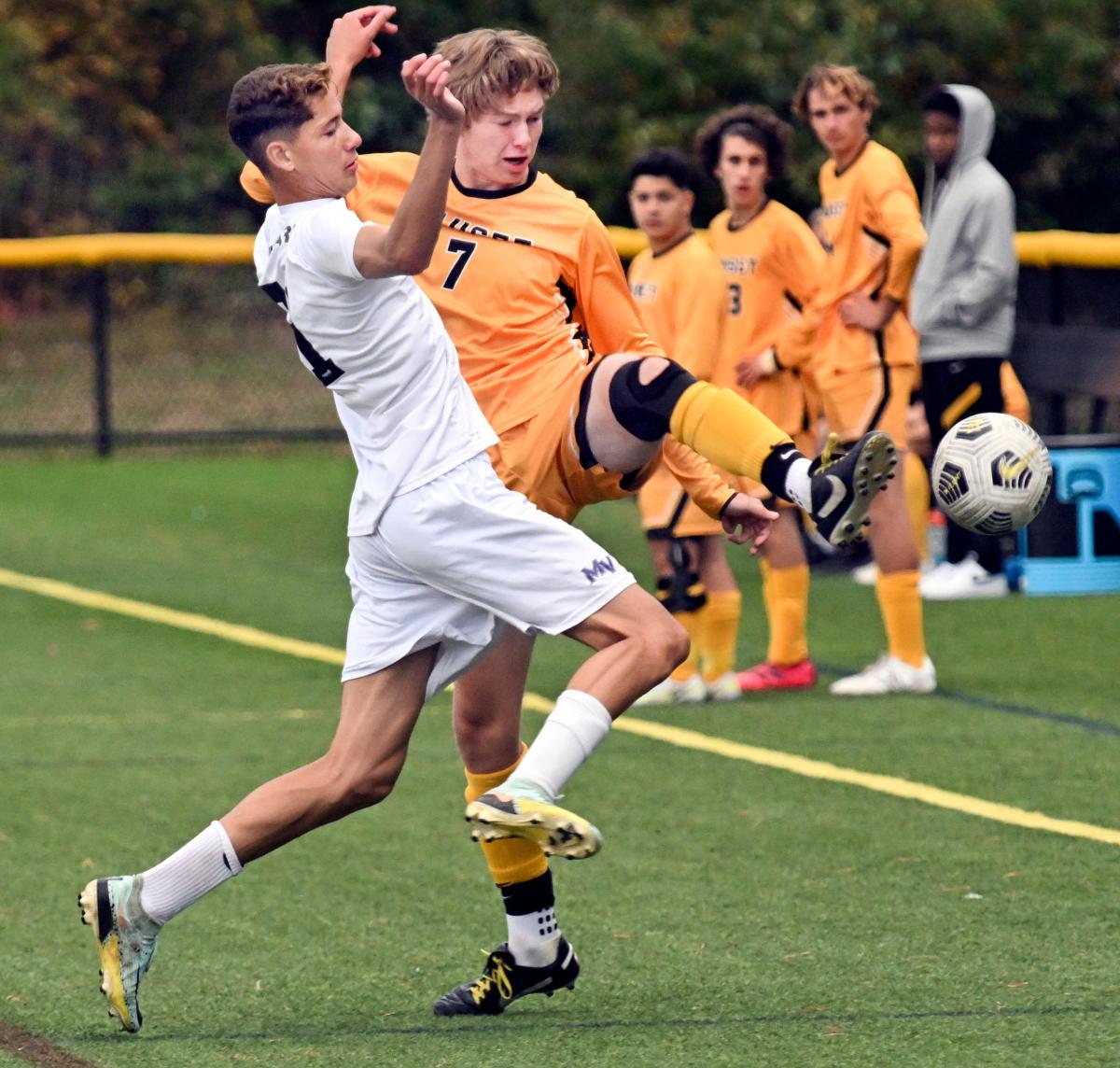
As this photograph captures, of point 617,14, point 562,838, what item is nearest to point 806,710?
point 562,838

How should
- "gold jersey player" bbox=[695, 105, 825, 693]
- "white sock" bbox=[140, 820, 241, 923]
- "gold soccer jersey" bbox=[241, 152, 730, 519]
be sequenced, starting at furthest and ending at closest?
"gold jersey player" bbox=[695, 105, 825, 693] → "gold soccer jersey" bbox=[241, 152, 730, 519] → "white sock" bbox=[140, 820, 241, 923]

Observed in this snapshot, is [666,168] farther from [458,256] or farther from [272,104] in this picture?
[272,104]

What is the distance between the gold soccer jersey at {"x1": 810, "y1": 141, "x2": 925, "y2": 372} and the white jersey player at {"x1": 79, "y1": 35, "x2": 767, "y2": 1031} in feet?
15.1

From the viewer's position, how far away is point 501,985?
16.7 ft

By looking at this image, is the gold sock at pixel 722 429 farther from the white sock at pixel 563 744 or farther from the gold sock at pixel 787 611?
the gold sock at pixel 787 611

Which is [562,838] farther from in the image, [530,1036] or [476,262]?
[476,262]

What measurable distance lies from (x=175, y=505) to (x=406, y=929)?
9900 millimetres

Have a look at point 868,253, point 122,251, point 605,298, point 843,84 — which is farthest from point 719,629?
point 122,251

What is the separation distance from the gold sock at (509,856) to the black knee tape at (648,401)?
777 millimetres

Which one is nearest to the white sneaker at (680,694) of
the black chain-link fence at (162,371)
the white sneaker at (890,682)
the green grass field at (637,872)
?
the green grass field at (637,872)

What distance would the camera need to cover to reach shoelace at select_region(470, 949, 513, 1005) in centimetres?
505

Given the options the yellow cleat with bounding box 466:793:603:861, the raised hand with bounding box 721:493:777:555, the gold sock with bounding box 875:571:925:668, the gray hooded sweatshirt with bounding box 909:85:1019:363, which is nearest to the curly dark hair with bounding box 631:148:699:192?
the gold sock with bounding box 875:571:925:668

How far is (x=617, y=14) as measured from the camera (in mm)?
23266

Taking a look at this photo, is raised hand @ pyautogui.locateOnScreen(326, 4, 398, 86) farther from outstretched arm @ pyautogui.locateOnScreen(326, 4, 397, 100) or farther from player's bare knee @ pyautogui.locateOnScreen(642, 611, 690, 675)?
player's bare knee @ pyautogui.locateOnScreen(642, 611, 690, 675)
